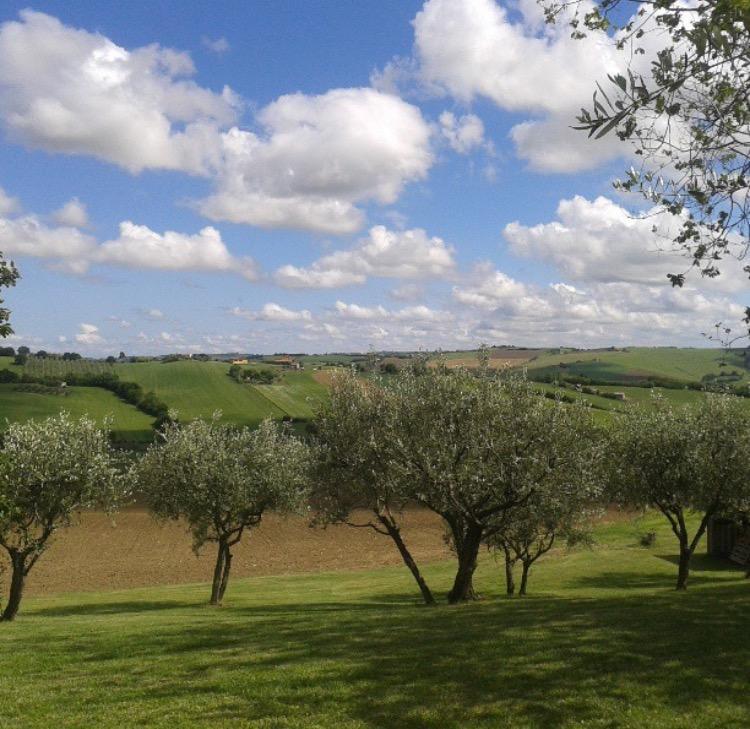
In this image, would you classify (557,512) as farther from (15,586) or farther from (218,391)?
(218,391)

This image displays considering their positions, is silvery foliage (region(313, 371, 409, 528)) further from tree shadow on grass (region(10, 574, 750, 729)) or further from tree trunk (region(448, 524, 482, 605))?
tree shadow on grass (region(10, 574, 750, 729))

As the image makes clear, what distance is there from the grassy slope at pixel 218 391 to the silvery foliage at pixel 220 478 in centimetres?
7733

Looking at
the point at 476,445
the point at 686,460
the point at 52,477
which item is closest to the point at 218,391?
the point at 52,477

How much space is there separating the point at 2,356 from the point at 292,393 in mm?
92319

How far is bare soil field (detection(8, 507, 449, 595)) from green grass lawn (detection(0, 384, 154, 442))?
40115 mm

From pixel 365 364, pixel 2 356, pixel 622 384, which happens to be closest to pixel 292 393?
pixel 622 384

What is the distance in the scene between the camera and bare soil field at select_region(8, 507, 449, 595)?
5412cm

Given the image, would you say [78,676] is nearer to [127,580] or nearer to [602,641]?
[602,641]

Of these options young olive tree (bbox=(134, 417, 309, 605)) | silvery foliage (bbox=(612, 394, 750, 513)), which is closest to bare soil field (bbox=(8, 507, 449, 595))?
young olive tree (bbox=(134, 417, 309, 605))

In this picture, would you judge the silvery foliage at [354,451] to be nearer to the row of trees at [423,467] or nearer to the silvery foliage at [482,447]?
the row of trees at [423,467]

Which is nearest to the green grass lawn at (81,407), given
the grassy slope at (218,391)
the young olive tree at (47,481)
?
the grassy slope at (218,391)

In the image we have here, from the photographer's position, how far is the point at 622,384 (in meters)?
149

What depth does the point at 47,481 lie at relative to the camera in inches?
1220

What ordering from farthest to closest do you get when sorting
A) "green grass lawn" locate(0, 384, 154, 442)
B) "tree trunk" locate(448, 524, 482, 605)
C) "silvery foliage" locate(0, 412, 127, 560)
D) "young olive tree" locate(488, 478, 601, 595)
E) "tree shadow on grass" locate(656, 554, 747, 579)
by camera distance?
Answer: "green grass lawn" locate(0, 384, 154, 442), "tree shadow on grass" locate(656, 554, 747, 579), "silvery foliage" locate(0, 412, 127, 560), "tree trunk" locate(448, 524, 482, 605), "young olive tree" locate(488, 478, 601, 595)
